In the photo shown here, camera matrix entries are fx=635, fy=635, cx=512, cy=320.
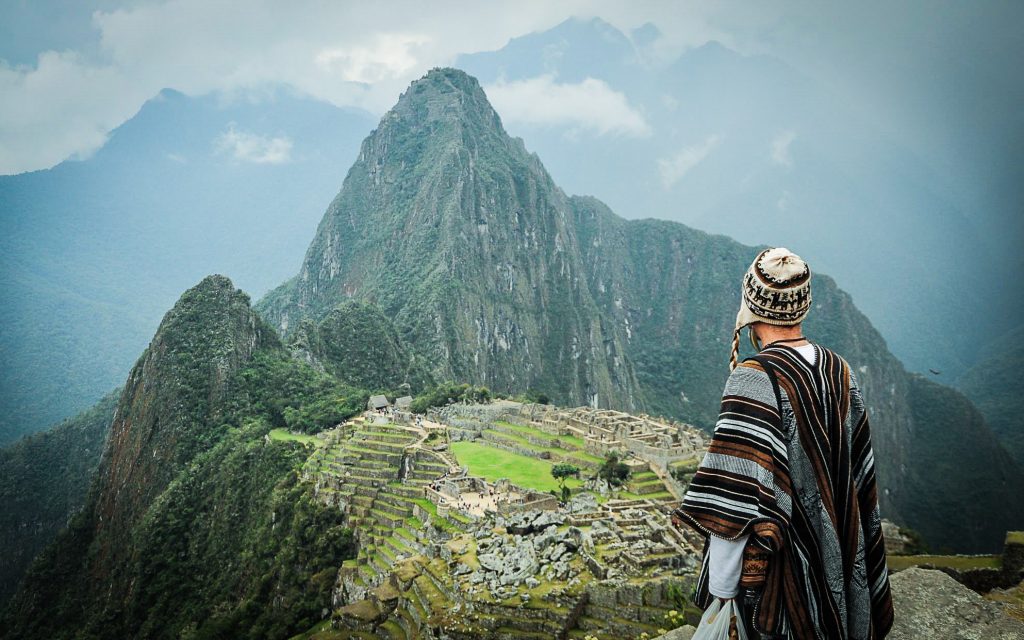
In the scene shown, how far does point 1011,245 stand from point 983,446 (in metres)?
75.9

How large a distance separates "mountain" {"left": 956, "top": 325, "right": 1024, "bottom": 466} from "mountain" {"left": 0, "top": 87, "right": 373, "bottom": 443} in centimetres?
13669

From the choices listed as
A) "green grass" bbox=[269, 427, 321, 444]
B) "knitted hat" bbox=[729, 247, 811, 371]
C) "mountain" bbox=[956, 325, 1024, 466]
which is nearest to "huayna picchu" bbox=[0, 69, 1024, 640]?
"green grass" bbox=[269, 427, 321, 444]

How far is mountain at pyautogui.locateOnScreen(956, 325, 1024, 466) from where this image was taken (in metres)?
100

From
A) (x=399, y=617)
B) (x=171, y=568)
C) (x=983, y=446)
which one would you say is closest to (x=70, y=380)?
(x=171, y=568)

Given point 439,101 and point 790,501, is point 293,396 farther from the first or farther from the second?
point 439,101

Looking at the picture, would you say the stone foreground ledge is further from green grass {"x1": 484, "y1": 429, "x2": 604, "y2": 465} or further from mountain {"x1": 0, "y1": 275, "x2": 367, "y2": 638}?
green grass {"x1": 484, "y1": 429, "x2": 604, "y2": 465}

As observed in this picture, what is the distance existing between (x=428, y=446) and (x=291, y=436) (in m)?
15.1

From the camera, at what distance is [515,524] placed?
1305 centimetres

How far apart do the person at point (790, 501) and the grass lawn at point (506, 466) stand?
2137 centimetres

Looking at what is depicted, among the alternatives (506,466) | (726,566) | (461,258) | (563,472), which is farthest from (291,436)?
(461,258)

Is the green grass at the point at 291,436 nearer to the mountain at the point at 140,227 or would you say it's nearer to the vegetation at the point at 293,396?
the vegetation at the point at 293,396

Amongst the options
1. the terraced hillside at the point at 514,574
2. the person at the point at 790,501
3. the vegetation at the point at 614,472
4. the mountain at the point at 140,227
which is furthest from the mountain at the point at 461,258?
the person at the point at 790,501

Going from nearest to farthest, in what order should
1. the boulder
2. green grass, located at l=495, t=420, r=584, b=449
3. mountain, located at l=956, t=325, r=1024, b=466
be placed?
the boulder, green grass, located at l=495, t=420, r=584, b=449, mountain, located at l=956, t=325, r=1024, b=466

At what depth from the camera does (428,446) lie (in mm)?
28141
